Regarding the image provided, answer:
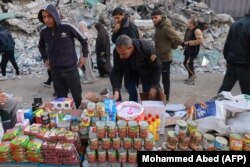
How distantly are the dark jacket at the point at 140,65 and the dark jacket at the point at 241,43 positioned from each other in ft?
3.92

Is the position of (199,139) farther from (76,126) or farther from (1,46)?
(1,46)

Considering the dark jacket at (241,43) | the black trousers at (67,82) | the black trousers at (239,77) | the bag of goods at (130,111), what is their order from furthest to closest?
the black trousers at (67,82) < the black trousers at (239,77) < the dark jacket at (241,43) < the bag of goods at (130,111)

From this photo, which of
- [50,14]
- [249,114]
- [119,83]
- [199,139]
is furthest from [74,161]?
[50,14]

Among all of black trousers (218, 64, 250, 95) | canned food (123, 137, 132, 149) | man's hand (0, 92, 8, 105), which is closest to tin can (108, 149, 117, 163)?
canned food (123, 137, 132, 149)

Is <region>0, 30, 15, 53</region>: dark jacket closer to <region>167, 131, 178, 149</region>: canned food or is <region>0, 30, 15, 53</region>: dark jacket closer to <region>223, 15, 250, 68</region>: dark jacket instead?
<region>223, 15, 250, 68</region>: dark jacket

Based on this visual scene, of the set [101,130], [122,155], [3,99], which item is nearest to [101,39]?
[3,99]

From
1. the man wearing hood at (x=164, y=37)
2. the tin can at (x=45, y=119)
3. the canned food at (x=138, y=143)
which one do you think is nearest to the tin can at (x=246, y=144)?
the canned food at (x=138, y=143)

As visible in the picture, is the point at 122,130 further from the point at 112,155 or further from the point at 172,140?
the point at 172,140

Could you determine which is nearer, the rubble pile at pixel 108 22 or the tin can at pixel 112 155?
the tin can at pixel 112 155

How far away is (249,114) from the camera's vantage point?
10.1ft

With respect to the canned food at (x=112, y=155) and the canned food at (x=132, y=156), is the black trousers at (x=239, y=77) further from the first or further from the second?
the canned food at (x=112, y=155)

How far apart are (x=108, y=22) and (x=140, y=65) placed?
6.68 m

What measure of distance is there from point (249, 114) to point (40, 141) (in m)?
2.20

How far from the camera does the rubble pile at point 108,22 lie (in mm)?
8742
